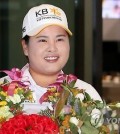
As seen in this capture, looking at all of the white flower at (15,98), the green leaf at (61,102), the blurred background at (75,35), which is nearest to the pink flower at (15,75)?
the white flower at (15,98)

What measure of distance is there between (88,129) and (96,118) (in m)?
0.05

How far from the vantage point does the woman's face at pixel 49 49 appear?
1.53 meters

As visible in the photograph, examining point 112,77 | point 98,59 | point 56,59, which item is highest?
point 56,59

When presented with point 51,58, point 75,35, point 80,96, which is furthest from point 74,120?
point 75,35

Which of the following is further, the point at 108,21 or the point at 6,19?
the point at 108,21

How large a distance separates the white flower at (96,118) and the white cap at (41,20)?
0.44m

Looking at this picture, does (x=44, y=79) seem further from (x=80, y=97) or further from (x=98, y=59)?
(x=98, y=59)

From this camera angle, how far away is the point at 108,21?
14.8 ft

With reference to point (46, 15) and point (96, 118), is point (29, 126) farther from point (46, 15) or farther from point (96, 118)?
point (46, 15)

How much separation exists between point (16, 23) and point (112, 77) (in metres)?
1.94

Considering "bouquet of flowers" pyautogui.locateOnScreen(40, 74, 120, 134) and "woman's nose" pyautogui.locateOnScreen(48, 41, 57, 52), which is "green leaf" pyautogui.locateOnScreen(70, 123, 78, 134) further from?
"woman's nose" pyautogui.locateOnScreen(48, 41, 57, 52)

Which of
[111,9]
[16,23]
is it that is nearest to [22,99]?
[16,23]

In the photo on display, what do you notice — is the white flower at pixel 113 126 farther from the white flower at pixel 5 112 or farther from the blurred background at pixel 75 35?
the blurred background at pixel 75 35

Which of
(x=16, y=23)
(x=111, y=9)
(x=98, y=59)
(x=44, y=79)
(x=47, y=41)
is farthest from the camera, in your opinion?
(x=111, y=9)
